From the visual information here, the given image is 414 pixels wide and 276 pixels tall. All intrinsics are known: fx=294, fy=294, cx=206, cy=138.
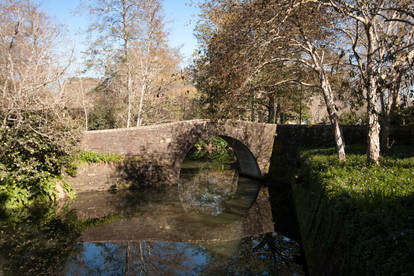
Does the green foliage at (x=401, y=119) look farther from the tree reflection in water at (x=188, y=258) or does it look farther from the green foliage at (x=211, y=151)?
the green foliage at (x=211, y=151)

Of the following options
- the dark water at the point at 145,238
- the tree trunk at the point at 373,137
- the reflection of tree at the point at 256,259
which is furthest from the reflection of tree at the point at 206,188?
the tree trunk at the point at 373,137

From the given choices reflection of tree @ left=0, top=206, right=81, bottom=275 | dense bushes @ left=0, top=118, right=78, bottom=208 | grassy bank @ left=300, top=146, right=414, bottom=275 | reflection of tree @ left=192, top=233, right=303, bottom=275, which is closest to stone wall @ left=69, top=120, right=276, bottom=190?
dense bushes @ left=0, top=118, right=78, bottom=208

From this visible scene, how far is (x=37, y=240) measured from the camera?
802cm

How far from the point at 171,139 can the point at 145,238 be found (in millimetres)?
6650

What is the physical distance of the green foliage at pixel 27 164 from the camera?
10.3m

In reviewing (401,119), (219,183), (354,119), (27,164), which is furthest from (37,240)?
(354,119)

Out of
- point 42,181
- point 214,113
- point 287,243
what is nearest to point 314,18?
point 214,113

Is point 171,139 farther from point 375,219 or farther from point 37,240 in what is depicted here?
point 375,219

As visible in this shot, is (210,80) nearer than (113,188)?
Yes

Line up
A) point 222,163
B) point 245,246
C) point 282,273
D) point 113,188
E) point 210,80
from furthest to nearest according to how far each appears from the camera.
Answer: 1. point 222,163
2. point 113,188
3. point 210,80
4. point 245,246
5. point 282,273

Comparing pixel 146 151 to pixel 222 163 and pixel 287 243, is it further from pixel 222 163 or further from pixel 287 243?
pixel 222 163

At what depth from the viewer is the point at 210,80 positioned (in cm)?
1102

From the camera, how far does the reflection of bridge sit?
13375 mm

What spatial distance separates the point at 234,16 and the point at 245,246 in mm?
6924
